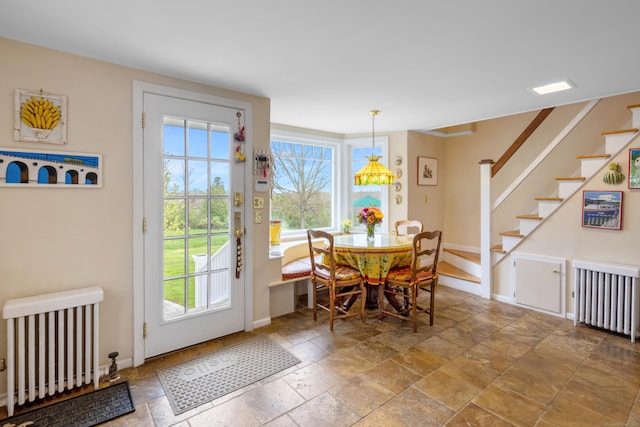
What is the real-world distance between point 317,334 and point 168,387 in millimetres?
1369

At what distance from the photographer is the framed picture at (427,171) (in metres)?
4.94

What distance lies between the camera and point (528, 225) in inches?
147

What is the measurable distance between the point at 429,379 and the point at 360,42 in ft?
7.95

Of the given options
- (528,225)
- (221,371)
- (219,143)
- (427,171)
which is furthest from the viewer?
(427,171)

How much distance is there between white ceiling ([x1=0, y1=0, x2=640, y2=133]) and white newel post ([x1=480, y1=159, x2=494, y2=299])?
1.08m

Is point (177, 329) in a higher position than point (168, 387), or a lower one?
higher

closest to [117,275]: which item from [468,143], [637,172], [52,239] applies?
[52,239]

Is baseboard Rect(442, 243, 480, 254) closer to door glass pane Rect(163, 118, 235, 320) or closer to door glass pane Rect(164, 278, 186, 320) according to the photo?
door glass pane Rect(163, 118, 235, 320)

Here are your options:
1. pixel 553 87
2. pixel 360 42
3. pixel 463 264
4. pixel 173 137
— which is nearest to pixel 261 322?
pixel 173 137

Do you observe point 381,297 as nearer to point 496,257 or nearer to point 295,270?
point 295,270

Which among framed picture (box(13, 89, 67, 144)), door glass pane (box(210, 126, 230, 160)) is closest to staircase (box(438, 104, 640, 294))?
door glass pane (box(210, 126, 230, 160))

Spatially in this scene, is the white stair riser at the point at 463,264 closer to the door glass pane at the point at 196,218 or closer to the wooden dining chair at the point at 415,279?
the wooden dining chair at the point at 415,279

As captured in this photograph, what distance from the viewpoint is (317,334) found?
3.11 m

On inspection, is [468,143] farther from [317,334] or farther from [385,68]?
[317,334]
